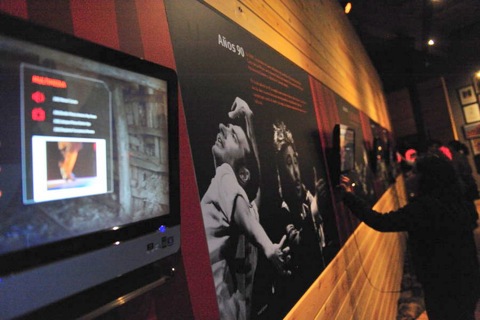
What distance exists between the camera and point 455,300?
1.70 m

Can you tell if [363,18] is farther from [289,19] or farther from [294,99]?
[294,99]

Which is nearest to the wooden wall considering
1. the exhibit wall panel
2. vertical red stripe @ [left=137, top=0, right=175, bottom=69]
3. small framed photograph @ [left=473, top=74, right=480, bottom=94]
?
the exhibit wall panel

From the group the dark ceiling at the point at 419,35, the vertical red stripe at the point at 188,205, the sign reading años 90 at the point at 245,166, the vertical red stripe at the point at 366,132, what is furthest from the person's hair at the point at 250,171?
the dark ceiling at the point at 419,35

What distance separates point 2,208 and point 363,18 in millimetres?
5220

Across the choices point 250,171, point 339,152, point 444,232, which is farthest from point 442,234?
point 250,171

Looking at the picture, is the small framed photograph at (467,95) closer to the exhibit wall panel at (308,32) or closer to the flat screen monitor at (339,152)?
the exhibit wall panel at (308,32)

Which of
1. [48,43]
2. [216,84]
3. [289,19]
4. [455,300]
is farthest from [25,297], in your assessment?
[455,300]

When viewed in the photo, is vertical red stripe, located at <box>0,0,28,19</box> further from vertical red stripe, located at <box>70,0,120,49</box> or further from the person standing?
the person standing

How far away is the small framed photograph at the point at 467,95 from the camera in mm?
6941

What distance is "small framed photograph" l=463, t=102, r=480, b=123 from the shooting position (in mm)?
Result: 6930

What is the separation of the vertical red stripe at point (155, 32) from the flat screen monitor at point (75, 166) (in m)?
0.19

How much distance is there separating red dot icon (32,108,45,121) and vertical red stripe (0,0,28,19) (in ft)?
0.85

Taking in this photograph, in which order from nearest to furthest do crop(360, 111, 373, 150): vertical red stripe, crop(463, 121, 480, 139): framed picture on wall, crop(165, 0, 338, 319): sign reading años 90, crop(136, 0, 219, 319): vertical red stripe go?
1. crop(136, 0, 219, 319): vertical red stripe
2. crop(165, 0, 338, 319): sign reading años 90
3. crop(360, 111, 373, 150): vertical red stripe
4. crop(463, 121, 480, 139): framed picture on wall

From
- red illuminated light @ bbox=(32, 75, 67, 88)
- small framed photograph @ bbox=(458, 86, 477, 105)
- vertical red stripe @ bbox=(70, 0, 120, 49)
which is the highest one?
small framed photograph @ bbox=(458, 86, 477, 105)
